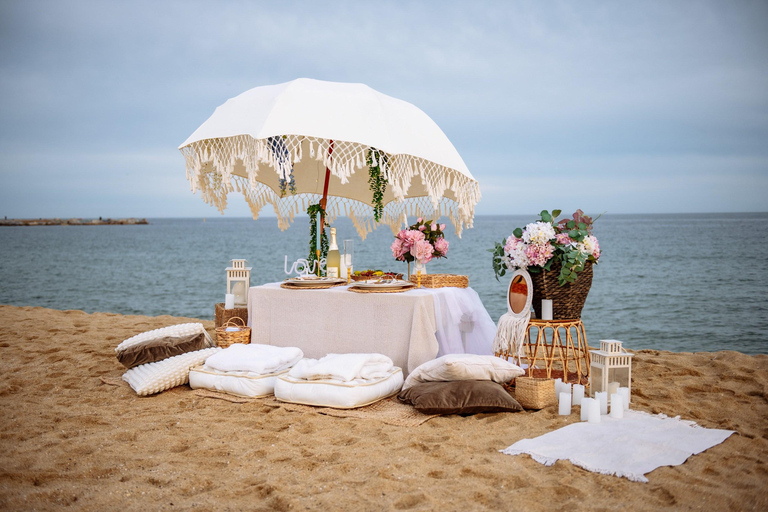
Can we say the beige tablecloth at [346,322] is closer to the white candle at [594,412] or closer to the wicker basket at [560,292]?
the wicker basket at [560,292]

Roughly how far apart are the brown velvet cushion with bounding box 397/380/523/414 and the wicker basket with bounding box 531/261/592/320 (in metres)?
0.81

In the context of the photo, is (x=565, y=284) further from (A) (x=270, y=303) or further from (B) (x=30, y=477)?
(B) (x=30, y=477)

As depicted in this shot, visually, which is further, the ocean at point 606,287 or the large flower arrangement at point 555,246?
the ocean at point 606,287

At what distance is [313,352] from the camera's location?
4.16 m

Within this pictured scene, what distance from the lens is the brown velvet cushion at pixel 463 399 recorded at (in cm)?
326

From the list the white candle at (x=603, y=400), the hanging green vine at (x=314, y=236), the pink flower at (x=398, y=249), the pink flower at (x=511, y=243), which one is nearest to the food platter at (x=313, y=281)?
the hanging green vine at (x=314, y=236)

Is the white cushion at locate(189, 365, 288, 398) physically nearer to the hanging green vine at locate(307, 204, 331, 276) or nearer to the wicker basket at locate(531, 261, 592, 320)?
the hanging green vine at locate(307, 204, 331, 276)

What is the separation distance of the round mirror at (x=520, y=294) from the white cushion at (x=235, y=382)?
1.76m

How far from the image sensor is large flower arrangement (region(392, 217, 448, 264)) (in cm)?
433

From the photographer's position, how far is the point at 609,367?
11.1 ft

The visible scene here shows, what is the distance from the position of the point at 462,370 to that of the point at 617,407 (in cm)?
96

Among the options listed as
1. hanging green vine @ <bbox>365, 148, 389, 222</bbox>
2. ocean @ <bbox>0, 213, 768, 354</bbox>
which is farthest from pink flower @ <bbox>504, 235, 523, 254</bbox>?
ocean @ <bbox>0, 213, 768, 354</bbox>

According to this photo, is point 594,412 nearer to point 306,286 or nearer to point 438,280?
point 438,280

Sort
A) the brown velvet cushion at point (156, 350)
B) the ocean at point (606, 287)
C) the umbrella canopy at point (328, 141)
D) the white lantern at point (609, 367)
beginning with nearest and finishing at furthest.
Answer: the white lantern at point (609, 367) → the umbrella canopy at point (328, 141) → the brown velvet cushion at point (156, 350) → the ocean at point (606, 287)
